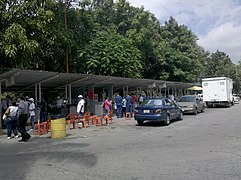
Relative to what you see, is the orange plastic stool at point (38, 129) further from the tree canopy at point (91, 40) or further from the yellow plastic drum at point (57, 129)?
the tree canopy at point (91, 40)

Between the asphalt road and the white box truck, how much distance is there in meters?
19.1

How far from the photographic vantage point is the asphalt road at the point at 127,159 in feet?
20.6

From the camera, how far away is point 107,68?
2497cm

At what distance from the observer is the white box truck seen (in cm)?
2956

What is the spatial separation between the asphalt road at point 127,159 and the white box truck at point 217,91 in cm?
1909

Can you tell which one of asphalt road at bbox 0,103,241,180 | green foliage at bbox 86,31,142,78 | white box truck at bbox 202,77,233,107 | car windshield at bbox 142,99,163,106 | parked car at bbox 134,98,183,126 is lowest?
asphalt road at bbox 0,103,241,180

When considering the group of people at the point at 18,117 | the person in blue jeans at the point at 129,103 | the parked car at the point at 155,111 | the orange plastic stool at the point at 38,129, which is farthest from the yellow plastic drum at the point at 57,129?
the person in blue jeans at the point at 129,103

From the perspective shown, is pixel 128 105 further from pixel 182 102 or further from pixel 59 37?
pixel 59 37

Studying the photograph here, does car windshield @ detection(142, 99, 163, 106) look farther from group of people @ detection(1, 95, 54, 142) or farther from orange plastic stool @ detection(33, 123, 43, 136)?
group of people @ detection(1, 95, 54, 142)

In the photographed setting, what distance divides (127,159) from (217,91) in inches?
958

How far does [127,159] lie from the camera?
771cm

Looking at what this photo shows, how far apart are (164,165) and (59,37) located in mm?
14682

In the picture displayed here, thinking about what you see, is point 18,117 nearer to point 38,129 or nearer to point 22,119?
point 22,119

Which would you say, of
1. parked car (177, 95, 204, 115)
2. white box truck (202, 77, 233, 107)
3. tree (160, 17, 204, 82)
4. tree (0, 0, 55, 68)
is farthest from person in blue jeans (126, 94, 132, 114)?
tree (160, 17, 204, 82)
